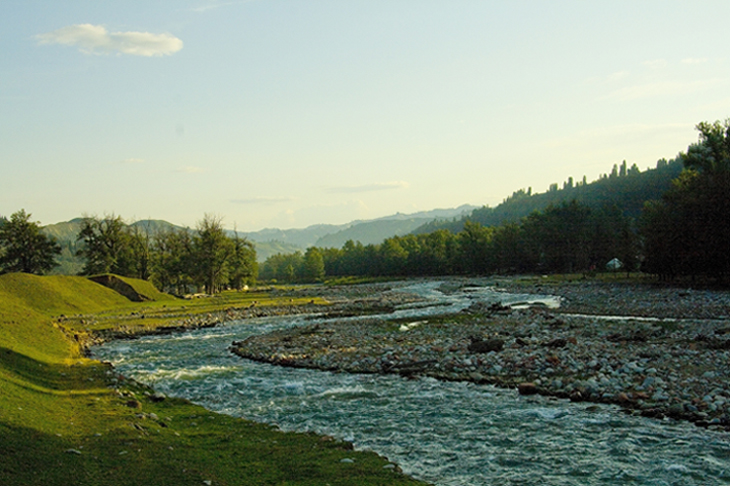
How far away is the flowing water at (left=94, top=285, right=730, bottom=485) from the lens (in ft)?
36.7

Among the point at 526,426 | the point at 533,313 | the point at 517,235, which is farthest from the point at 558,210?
the point at 526,426

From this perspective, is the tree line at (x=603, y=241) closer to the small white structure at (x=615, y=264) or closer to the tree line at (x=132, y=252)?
the small white structure at (x=615, y=264)

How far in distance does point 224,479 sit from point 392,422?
20.4ft

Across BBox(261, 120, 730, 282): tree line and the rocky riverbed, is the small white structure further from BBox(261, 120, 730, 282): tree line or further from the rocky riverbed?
the rocky riverbed

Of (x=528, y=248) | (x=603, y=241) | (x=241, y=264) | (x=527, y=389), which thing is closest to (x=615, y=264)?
(x=603, y=241)

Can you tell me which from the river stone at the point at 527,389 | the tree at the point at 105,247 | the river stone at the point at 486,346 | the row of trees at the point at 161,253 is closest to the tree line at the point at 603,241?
the river stone at the point at 486,346

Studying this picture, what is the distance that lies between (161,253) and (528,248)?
93240 mm

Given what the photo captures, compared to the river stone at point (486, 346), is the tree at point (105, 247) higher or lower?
higher

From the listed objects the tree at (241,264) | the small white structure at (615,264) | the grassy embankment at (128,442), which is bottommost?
the small white structure at (615,264)

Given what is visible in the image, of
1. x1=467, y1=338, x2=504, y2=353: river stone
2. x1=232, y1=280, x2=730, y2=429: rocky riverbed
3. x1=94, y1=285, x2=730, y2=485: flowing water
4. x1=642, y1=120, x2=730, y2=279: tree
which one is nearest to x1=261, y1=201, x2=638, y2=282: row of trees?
x1=642, y1=120, x2=730, y2=279: tree

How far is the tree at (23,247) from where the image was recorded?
3228 inches

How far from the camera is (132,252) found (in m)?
89.7

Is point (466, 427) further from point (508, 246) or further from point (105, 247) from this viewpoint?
point (508, 246)

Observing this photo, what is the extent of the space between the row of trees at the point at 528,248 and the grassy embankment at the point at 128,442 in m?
99.3
